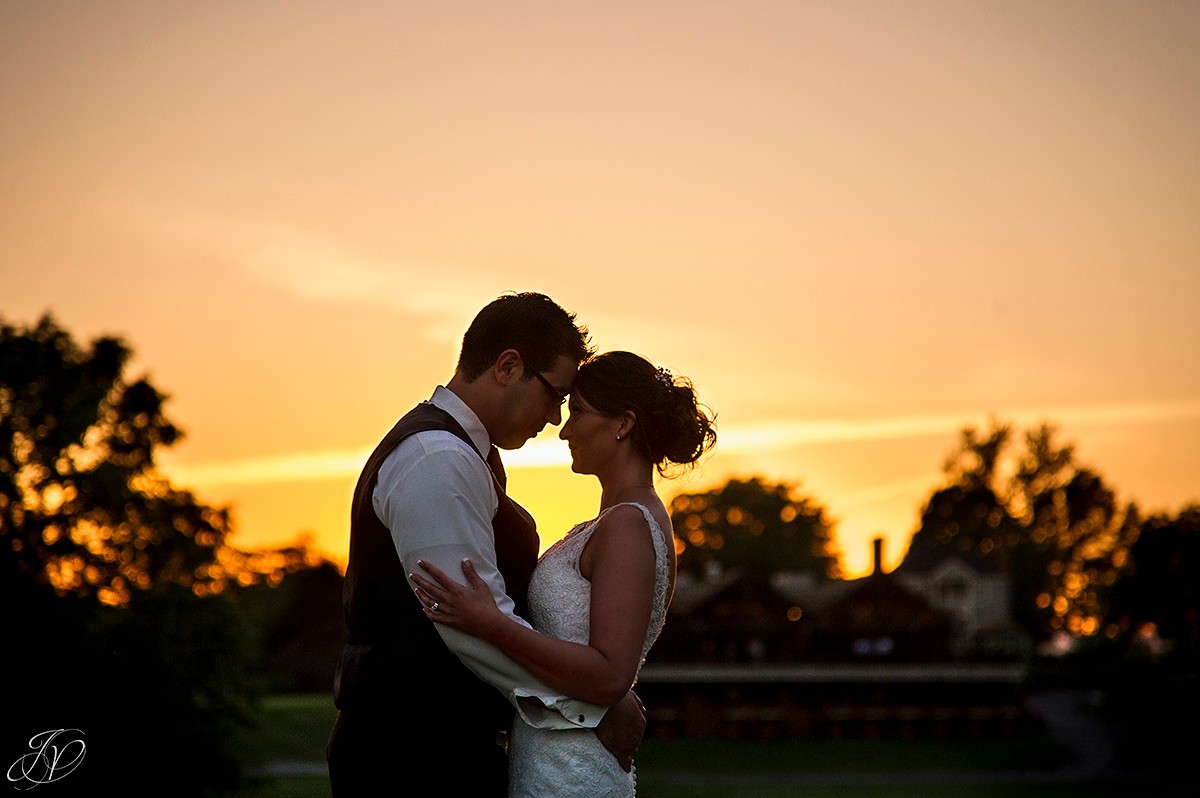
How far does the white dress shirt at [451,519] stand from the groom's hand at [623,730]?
0.38 m

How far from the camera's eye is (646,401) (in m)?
5.80

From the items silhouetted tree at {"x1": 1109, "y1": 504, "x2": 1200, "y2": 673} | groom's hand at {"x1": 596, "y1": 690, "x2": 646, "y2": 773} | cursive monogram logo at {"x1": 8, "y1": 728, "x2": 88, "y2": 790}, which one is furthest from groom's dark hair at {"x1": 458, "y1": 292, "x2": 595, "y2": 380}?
silhouetted tree at {"x1": 1109, "y1": 504, "x2": 1200, "y2": 673}

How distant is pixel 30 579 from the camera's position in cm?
3547

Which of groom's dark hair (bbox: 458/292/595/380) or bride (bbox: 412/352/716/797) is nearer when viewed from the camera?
bride (bbox: 412/352/716/797)

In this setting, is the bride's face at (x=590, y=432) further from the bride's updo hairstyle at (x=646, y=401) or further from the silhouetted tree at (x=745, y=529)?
the silhouetted tree at (x=745, y=529)

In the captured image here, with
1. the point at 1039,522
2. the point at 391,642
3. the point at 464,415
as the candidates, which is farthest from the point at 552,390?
the point at 1039,522

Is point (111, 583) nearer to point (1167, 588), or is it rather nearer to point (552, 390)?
point (552, 390)

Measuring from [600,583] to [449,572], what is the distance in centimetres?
64

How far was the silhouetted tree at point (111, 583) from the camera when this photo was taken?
3278 cm

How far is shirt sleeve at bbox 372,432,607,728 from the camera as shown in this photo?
507 centimetres

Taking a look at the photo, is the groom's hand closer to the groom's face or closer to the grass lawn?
the groom's face

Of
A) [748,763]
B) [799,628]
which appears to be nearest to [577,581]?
[748,763]

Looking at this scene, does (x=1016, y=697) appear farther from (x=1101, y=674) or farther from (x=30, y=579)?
(x=30, y=579)

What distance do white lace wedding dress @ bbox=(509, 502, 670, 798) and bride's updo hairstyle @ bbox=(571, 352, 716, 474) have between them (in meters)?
0.34
